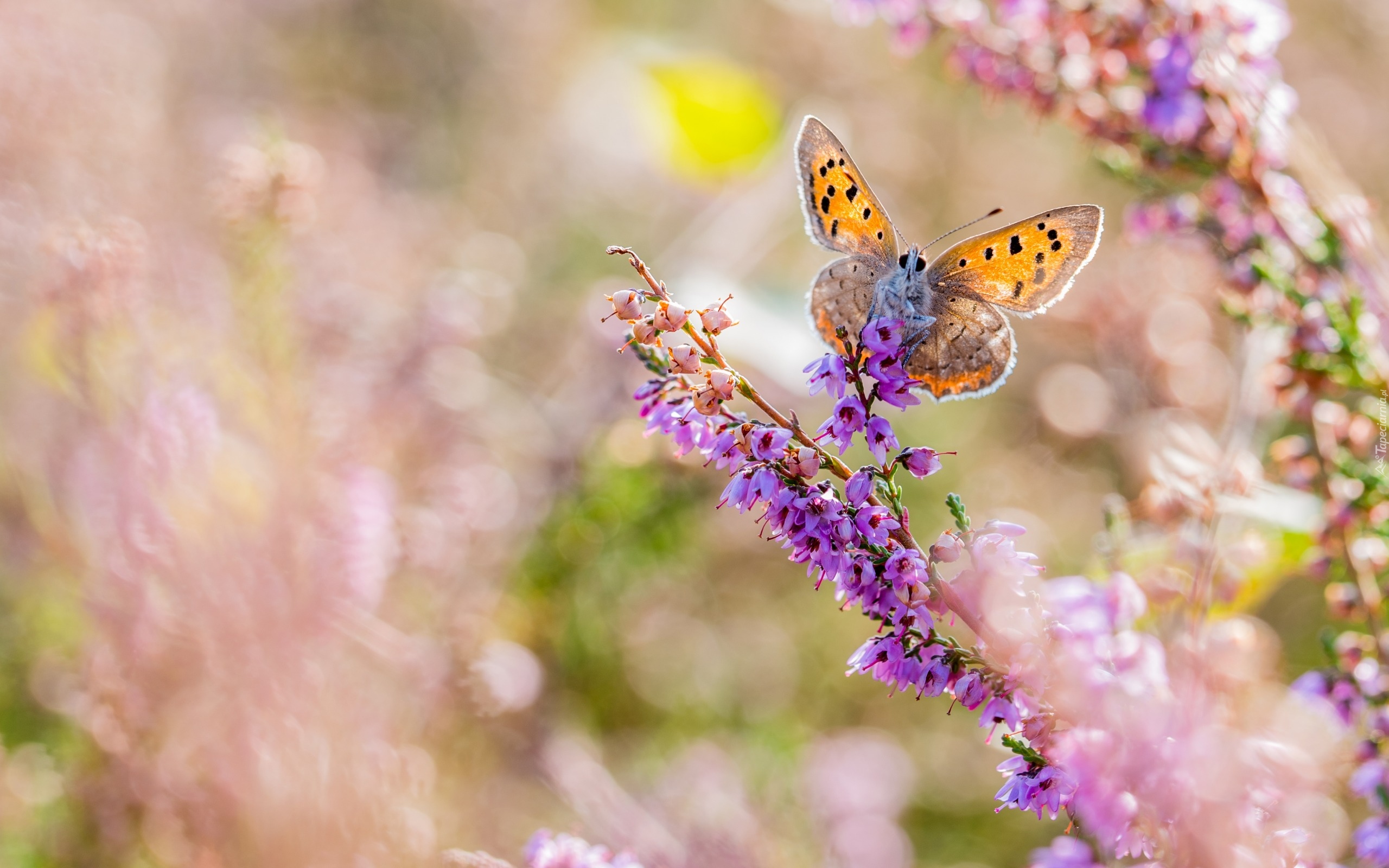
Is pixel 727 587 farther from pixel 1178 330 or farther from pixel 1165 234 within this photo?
pixel 1165 234

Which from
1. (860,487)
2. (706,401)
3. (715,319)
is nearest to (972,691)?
(860,487)

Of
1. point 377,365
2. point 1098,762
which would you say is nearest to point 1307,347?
point 1098,762

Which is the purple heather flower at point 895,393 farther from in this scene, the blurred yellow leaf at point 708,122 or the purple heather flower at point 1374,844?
the blurred yellow leaf at point 708,122

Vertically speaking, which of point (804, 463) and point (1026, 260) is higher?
point (1026, 260)

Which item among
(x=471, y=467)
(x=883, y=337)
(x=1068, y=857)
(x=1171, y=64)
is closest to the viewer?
(x=1068, y=857)

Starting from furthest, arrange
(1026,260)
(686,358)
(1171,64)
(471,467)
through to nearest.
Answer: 1. (471,467)
2. (1171,64)
3. (1026,260)
4. (686,358)

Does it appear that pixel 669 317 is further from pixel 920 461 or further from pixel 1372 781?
pixel 1372 781

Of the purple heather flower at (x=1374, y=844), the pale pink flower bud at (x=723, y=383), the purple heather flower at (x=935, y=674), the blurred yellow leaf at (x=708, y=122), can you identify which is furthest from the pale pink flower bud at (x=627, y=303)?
the blurred yellow leaf at (x=708, y=122)
